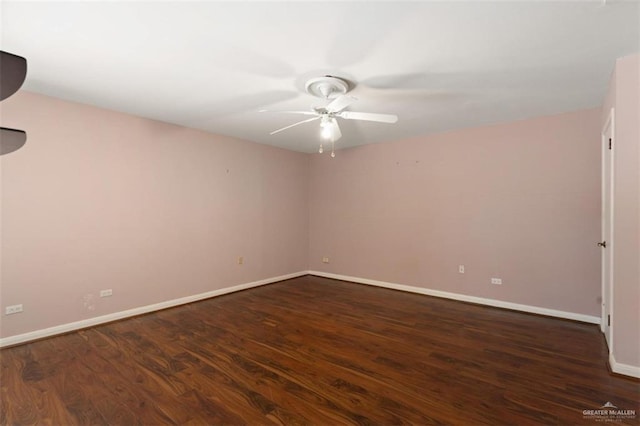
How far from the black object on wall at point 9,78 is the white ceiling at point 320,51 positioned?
117cm

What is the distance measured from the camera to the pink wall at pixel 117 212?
303 cm

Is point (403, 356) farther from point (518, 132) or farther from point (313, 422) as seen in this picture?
point (518, 132)

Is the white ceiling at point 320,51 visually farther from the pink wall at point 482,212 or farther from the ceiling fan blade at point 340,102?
the pink wall at point 482,212

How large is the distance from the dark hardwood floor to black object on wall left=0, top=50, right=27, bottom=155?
174 centimetres

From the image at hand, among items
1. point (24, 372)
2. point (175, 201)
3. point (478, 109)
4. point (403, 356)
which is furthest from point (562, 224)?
point (24, 372)

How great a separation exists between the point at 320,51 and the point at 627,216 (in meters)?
2.75

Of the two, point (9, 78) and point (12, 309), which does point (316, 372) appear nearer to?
point (9, 78)

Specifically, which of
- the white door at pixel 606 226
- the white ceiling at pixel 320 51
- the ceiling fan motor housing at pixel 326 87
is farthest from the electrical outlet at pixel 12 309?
the white door at pixel 606 226

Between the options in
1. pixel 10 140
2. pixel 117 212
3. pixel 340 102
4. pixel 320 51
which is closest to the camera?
pixel 10 140

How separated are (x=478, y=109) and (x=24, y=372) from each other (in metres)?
5.18

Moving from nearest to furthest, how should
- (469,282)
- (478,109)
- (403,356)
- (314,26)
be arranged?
(314,26), (403,356), (478,109), (469,282)

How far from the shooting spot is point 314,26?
2.00 meters

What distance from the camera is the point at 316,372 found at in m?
2.38

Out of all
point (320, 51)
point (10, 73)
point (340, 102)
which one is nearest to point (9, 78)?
point (10, 73)
